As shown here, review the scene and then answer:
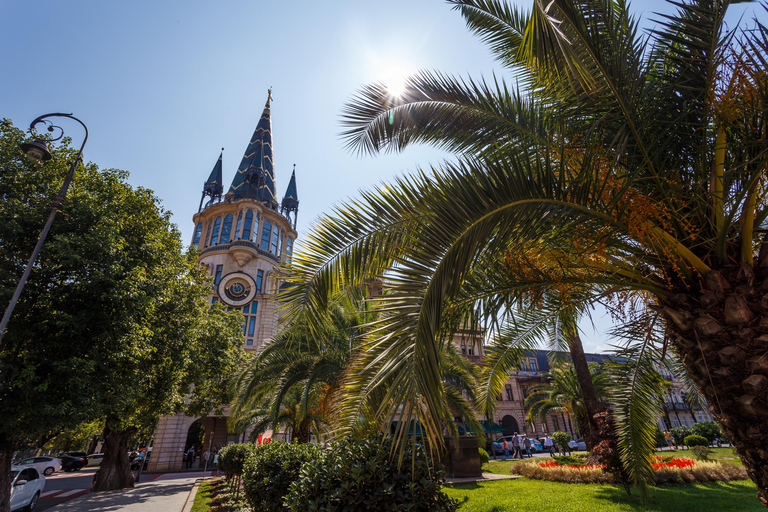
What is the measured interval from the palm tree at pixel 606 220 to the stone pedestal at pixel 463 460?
11.5m

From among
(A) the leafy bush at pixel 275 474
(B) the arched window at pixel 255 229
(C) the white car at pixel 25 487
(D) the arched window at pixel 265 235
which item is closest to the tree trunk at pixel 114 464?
(C) the white car at pixel 25 487

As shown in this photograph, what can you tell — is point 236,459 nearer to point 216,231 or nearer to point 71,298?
point 71,298

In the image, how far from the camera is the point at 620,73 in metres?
3.68

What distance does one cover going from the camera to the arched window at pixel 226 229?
134ft

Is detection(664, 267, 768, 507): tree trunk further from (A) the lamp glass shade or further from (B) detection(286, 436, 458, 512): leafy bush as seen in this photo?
(A) the lamp glass shade

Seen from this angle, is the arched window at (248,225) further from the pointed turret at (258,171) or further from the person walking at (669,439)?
the person walking at (669,439)

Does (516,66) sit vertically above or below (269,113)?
below

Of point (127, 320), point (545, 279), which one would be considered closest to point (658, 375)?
point (545, 279)

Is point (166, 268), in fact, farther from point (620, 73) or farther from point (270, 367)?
point (620, 73)

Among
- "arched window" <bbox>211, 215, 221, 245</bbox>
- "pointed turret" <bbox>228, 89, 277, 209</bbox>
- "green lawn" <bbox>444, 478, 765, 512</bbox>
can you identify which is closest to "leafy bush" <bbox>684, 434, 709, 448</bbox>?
"green lawn" <bbox>444, 478, 765, 512</bbox>

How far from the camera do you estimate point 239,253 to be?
38.6 meters

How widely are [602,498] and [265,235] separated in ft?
128

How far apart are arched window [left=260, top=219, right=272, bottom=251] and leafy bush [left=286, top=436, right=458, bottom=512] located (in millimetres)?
39288

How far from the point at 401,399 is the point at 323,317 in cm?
222
